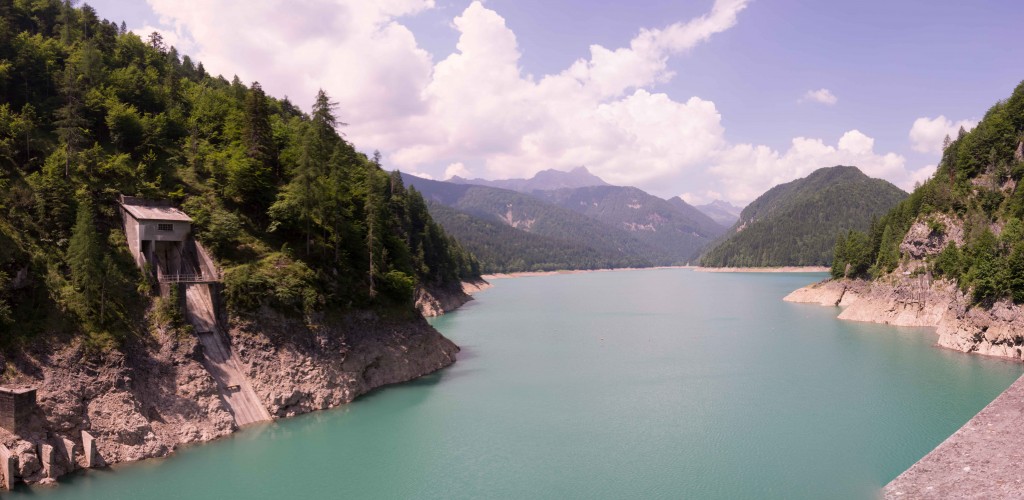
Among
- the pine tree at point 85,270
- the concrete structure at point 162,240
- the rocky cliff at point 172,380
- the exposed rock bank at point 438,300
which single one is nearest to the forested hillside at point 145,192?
the pine tree at point 85,270

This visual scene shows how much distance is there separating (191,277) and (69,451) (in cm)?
1478

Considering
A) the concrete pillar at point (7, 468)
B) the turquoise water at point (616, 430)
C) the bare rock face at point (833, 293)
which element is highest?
the bare rock face at point (833, 293)

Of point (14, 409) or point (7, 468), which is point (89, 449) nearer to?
point (7, 468)

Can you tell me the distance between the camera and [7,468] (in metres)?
25.0

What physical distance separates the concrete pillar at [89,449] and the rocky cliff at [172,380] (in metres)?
0.25

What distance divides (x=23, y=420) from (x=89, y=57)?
40.8 m

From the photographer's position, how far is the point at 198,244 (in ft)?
136

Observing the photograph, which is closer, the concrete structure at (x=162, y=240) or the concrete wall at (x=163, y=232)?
the concrete structure at (x=162, y=240)

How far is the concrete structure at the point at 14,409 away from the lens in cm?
2605

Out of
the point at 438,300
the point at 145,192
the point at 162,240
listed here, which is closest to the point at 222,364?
the point at 162,240

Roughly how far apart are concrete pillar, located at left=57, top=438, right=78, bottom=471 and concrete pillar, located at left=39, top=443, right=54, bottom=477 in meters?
0.70

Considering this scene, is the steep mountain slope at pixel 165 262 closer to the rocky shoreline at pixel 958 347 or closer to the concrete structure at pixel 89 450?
the concrete structure at pixel 89 450

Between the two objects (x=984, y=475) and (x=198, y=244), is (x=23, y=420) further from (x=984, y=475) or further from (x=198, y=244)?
(x=984, y=475)

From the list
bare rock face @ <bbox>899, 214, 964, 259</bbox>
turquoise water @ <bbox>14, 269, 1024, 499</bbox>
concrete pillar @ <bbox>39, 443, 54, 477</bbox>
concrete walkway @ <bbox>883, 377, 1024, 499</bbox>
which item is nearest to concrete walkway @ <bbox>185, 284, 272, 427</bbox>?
→ turquoise water @ <bbox>14, 269, 1024, 499</bbox>
